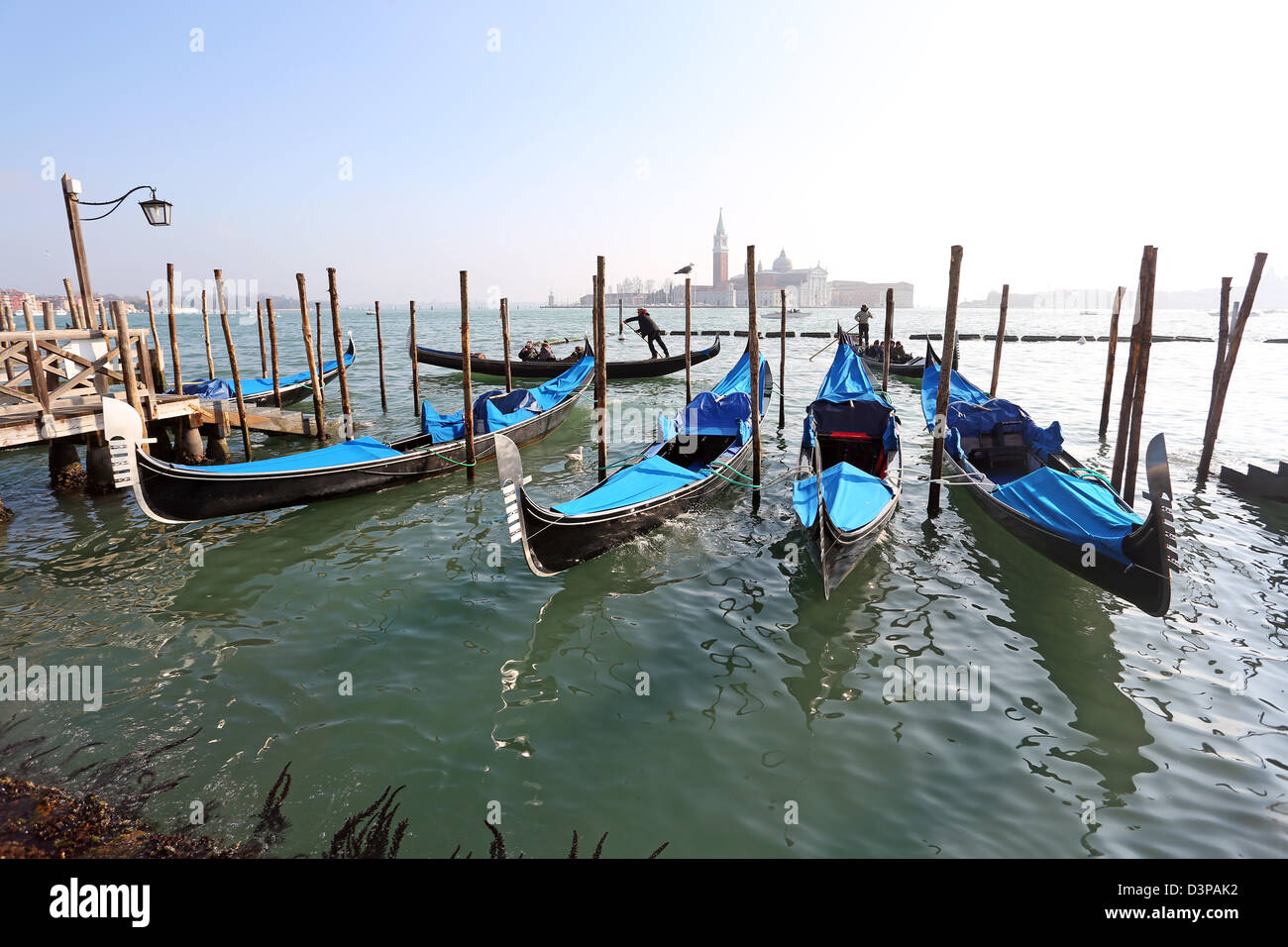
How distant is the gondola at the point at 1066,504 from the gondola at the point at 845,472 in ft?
2.81

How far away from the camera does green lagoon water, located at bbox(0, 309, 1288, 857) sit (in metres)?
3.37

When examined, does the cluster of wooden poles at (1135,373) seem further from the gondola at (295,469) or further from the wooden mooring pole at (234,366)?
the wooden mooring pole at (234,366)

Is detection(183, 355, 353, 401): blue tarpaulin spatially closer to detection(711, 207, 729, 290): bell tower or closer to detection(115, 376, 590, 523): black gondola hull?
detection(115, 376, 590, 523): black gondola hull

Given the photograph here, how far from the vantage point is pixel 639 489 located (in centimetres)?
705

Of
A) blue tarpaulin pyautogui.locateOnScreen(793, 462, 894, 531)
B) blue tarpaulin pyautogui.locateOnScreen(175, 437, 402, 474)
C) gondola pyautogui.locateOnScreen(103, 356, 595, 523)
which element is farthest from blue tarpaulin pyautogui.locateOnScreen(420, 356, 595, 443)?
blue tarpaulin pyautogui.locateOnScreen(793, 462, 894, 531)

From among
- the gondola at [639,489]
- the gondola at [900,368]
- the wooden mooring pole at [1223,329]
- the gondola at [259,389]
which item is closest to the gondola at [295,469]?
the gondola at [639,489]

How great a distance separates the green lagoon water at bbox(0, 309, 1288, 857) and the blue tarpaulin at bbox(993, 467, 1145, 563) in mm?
742

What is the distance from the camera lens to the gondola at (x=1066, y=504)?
471 cm

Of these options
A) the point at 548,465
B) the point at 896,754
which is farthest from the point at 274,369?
the point at 896,754

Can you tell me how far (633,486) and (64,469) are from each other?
8354 mm

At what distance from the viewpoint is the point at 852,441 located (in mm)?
9000

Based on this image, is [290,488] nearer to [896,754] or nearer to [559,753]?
[559,753]

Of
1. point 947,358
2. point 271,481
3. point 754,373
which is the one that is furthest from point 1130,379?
point 271,481
